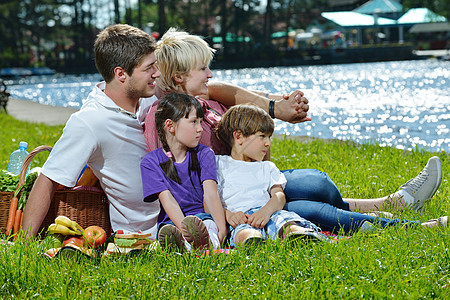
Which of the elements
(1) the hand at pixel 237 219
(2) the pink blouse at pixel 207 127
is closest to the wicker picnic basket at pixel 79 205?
(2) the pink blouse at pixel 207 127

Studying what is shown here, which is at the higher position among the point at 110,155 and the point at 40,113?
the point at 110,155

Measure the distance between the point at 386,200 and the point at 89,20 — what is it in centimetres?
6446

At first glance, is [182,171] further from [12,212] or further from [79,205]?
[12,212]

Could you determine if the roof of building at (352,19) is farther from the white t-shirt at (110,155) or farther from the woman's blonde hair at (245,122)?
the white t-shirt at (110,155)

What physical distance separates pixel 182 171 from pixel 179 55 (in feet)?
2.61

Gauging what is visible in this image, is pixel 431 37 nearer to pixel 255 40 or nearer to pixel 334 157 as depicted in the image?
pixel 255 40

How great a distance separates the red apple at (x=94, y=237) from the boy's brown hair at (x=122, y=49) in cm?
96

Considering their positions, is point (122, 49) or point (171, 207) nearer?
point (171, 207)

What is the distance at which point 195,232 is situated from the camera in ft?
11.3

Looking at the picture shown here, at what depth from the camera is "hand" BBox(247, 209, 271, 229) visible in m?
3.79

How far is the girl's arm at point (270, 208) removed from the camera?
3797mm

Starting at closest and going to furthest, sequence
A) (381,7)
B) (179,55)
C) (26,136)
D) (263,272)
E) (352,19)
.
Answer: (263,272) → (179,55) → (26,136) → (381,7) → (352,19)

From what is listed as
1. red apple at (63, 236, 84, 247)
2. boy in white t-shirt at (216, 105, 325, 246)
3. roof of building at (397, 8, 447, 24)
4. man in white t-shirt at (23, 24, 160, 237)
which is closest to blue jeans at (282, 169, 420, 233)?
boy in white t-shirt at (216, 105, 325, 246)

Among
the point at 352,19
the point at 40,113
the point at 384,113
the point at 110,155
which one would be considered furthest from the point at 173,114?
the point at 352,19
